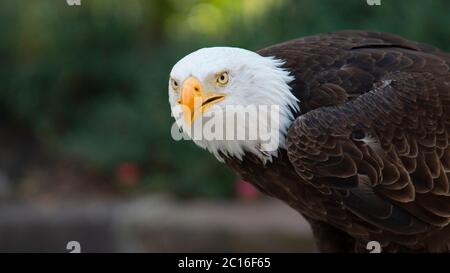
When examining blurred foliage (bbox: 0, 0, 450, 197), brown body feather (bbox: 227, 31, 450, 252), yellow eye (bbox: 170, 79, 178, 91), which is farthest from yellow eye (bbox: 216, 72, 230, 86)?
blurred foliage (bbox: 0, 0, 450, 197)

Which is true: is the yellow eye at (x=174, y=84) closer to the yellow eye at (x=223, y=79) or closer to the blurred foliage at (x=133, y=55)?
the yellow eye at (x=223, y=79)

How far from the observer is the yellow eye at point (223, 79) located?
382 cm

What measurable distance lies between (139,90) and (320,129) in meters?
4.79

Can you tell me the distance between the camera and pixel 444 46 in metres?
6.96

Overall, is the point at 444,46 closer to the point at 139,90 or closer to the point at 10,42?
the point at 139,90

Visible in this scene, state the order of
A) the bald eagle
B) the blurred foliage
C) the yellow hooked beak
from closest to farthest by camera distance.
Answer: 1. the yellow hooked beak
2. the bald eagle
3. the blurred foliage

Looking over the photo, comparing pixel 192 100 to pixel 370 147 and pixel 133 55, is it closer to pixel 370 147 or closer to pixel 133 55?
A: pixel 370 147

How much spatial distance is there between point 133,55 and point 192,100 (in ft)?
17.2

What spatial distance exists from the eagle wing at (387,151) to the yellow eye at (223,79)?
44 cm

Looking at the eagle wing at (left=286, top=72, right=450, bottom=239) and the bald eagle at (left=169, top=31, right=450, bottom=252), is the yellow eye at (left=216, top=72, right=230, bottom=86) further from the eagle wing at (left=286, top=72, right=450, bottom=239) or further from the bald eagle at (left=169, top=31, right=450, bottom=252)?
the eagle wing at (left=286, top=72, right=450, bottom=239)

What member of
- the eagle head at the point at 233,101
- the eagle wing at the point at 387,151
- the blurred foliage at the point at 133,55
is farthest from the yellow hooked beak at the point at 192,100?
the blurred foliage at the point at 133,55

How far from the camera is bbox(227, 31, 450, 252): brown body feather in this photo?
398 centimetres

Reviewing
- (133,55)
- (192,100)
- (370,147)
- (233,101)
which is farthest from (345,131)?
(133,55)

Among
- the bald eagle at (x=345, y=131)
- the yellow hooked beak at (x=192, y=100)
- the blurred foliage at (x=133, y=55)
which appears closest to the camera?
the yellow hooked beak at (x=192, y=100)
